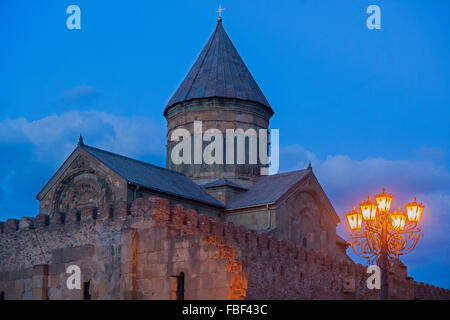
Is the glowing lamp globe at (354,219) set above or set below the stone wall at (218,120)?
below

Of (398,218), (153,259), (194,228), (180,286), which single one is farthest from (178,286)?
(398,218)

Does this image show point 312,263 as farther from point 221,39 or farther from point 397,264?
point 221,39

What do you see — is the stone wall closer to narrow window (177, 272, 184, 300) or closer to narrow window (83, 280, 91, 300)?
narrow window (83, 280, 91, 300)

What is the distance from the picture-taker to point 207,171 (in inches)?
1503

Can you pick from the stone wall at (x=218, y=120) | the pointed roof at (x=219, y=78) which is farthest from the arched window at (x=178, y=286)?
the pointed roof at (x=219, y=78)

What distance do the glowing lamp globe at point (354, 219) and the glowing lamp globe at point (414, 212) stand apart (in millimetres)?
1408

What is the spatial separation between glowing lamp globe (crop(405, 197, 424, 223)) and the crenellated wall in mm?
5092

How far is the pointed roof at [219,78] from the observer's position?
38781mm

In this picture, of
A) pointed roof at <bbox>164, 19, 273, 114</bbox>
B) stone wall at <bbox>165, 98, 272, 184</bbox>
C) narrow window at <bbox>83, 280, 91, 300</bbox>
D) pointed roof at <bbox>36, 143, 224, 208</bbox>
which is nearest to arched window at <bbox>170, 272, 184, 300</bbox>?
narrow window at <bbox>83, 280, 91, 300</bbox>

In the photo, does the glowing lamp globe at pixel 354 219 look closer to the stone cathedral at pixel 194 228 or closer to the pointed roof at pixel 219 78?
the stone cathedral at pixel 194 228

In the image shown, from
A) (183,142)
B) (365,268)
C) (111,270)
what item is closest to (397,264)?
(365,268)

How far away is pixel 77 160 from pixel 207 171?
804 cm

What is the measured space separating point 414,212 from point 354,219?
1764 millimetres
